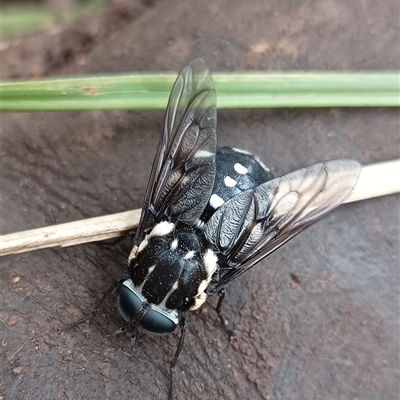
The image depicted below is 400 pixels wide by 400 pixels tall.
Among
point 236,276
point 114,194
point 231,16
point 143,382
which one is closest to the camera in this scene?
point 143,382

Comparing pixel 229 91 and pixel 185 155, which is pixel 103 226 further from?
pixel 229 91

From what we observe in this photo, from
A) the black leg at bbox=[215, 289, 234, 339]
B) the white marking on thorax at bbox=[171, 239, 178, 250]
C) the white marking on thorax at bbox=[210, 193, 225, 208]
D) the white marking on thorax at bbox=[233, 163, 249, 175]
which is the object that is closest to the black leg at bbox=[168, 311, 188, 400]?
the black leg at bbox=[215, 289, 234, 339]

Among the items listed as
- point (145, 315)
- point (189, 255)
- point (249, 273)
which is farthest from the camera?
point (249, 273)

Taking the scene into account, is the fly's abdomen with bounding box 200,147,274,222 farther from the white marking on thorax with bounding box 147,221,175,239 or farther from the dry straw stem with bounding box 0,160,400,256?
the dry straw stem with bounding box 0,160,400,256

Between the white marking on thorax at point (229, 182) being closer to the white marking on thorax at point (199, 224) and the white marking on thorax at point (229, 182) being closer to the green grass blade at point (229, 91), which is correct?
the white marking on thorax at point (199, 224)

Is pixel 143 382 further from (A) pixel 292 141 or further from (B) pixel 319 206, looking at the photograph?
(A) pixel 292 141

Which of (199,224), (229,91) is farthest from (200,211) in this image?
(229,91)

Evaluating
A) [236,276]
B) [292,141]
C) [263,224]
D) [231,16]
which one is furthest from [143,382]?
[231,16]
